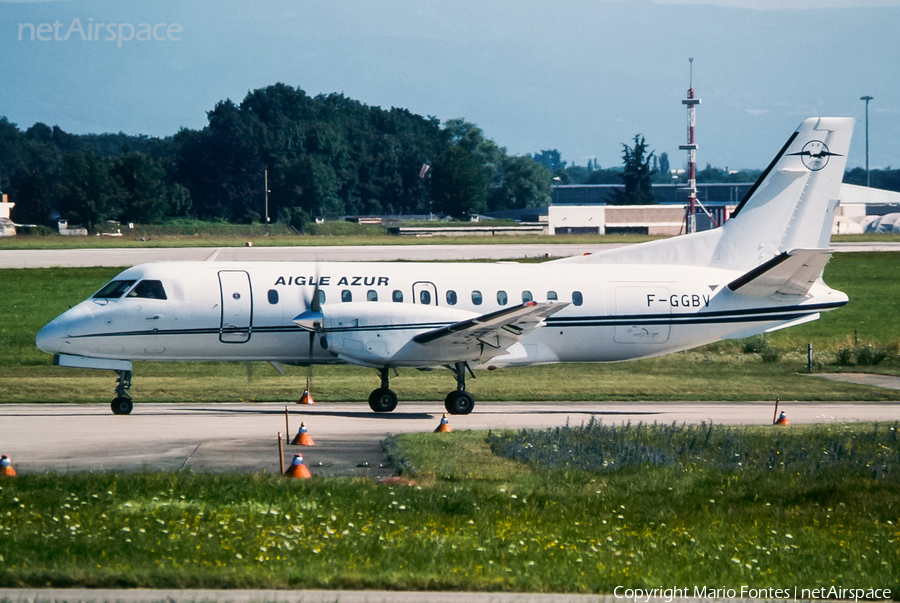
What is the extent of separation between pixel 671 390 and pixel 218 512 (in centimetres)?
1907

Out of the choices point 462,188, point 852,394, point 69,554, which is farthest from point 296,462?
point 462,188

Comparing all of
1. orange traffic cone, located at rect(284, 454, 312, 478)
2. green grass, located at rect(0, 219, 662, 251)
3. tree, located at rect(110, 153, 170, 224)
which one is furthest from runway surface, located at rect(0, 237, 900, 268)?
orange traffic cone, located at rect(284, 454, 312, 478)

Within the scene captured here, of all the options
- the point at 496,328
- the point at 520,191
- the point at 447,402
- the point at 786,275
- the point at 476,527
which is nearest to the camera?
the point at 476,527

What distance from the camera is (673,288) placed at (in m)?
25.2

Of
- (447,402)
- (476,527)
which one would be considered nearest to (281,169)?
(447,402)

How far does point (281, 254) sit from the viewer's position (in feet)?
212

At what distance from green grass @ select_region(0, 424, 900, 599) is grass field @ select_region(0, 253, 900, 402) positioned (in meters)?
11.4

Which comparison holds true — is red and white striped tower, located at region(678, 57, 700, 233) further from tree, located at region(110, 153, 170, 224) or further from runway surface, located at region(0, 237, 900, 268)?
tree, located at region(110, 153, 170, 224)

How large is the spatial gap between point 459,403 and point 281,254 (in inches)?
1707

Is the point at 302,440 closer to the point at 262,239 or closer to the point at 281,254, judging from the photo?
the point at 281,254

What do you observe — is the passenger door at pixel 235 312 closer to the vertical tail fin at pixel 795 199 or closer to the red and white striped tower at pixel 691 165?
the vertical tail fin at pixel 795 199

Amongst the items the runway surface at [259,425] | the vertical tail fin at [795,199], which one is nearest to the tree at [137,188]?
the runway surface at [259,425]

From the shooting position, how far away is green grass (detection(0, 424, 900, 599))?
9.61 m

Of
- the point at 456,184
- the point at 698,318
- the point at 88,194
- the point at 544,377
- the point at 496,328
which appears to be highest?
the point at 456,184
